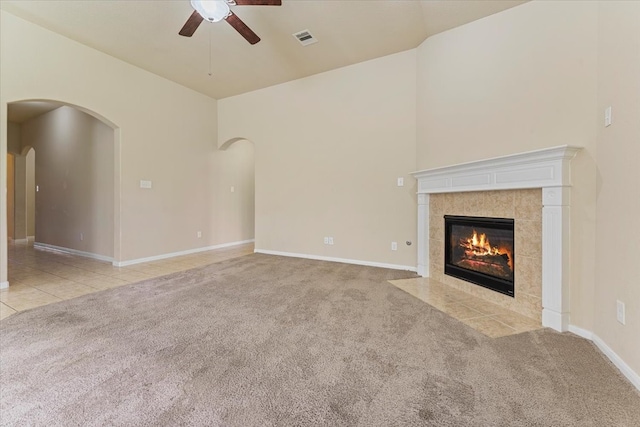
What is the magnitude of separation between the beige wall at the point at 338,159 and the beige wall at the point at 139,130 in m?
1.04

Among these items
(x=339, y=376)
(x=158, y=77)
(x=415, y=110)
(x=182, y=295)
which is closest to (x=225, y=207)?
(x=158, y=77)

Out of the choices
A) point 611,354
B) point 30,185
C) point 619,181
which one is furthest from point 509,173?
point 30,185

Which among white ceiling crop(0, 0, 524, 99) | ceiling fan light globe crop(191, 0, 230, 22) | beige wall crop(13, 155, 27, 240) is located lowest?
beige wall crop(13, 155, 27, 240)

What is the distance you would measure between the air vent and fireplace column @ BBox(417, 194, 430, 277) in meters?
2.55

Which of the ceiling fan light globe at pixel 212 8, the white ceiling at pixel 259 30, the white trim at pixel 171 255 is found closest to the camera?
the ceiling fan light globe at pixel 212 8

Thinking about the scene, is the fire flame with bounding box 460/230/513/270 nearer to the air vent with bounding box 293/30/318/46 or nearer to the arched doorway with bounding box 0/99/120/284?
the air vent with bounding box 293/30/318/46

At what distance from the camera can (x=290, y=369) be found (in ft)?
5.49

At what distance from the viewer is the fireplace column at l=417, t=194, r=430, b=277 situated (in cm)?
378

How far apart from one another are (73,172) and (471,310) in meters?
7.08

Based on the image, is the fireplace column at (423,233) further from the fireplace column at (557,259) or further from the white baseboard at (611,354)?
the white baseboard at (611,354)

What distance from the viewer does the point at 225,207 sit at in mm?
6445

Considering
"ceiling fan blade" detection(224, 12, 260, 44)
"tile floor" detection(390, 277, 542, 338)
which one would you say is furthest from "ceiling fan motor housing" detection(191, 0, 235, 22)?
"tile floor" detection(390, 277, 542, 338)

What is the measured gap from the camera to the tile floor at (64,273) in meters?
2.99

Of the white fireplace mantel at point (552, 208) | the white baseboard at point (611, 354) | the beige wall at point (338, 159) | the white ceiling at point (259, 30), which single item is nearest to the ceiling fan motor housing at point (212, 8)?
the white ceiling at point (259, 30)
